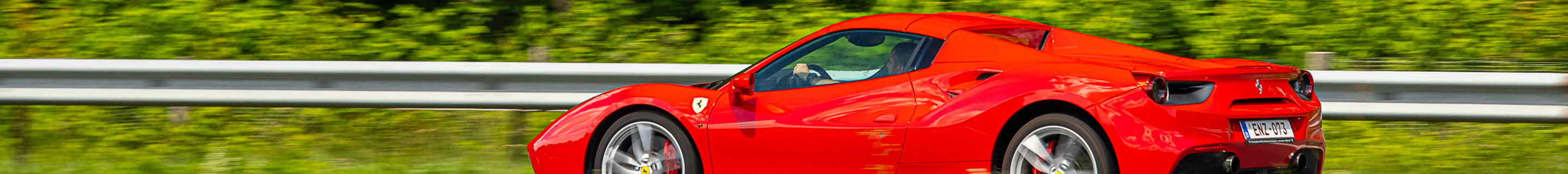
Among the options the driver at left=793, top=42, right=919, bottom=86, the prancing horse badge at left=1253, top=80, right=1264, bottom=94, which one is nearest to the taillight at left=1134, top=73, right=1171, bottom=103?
the prancing horse badge at left=1253, top=80, right=1264, bottom=94

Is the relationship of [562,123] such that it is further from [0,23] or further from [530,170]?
[0,23]

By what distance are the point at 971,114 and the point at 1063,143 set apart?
0.80 feet

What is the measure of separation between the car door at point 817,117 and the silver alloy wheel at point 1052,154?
33 cm

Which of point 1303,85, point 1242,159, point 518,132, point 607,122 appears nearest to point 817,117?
point 607,122

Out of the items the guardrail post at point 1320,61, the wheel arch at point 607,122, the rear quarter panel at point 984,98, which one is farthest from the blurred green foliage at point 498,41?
the rear quarter panel at point 984,98

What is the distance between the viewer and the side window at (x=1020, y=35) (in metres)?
3.70

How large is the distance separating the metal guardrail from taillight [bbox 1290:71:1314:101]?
179 centimetres

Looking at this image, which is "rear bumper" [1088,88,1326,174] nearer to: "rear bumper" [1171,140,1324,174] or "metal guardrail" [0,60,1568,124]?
"rear bumper" [1171,140,1324,174]

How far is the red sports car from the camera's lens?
125 inches

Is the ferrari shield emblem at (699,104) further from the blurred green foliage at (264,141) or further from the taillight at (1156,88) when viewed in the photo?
the taillight at (1156,88)

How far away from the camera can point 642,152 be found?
443 centimetres

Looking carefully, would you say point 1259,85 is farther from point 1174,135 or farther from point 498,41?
point 498,41

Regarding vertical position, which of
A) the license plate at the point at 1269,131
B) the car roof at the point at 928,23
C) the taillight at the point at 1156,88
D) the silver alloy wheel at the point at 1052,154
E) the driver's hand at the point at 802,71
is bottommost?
the silver alloy wheel at the point at 1052,154

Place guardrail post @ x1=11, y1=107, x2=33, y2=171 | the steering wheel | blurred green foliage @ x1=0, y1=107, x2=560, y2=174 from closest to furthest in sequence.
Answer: the steering wheel
blurred green foliage @ x1=0, y1=107, x2=560, y2=174
guardrail post @ x1=11, y1=107, x2=33, y2=171
